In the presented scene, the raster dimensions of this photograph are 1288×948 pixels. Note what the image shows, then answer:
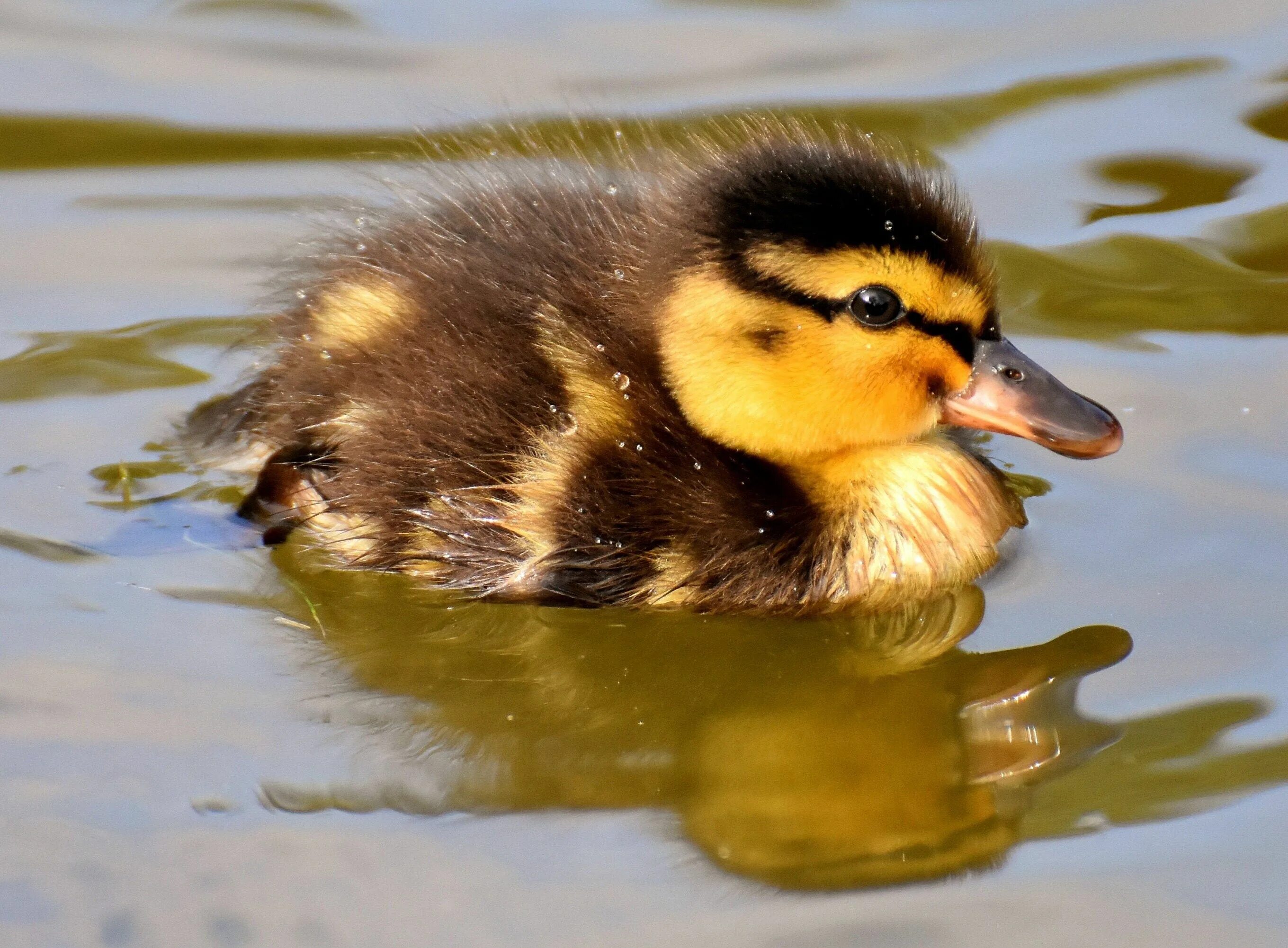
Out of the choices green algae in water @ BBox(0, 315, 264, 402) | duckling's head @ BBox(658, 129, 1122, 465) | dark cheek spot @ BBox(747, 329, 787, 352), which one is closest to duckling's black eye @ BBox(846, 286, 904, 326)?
duckling's head @ BBox(658, 129, 1122, 465)

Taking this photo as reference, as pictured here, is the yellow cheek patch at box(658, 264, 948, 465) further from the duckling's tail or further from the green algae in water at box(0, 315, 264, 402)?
the green algae in water at box(0, 315, 264, 402)

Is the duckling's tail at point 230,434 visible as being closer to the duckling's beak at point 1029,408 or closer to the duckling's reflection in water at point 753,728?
the duckling's reflection in water at point 753,728

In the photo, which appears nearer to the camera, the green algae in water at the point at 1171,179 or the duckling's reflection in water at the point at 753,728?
the duckling's reflection in water at the point at 753,728

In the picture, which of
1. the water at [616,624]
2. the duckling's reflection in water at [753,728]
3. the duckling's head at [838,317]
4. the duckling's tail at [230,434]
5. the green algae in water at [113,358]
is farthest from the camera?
the green algae in water at [113,358]

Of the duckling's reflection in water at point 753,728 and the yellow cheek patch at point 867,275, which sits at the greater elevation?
the yellow cheek patch at point 867,275

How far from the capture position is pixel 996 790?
2447 mm

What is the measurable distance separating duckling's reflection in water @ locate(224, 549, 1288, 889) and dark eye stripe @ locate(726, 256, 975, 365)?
15.2 inches

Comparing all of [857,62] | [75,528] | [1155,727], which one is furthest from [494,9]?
[1155,727]

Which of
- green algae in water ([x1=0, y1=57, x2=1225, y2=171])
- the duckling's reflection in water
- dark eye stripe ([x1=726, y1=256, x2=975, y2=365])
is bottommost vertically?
the duckling's reflection in water

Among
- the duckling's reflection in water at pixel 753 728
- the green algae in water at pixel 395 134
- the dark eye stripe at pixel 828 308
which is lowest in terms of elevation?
the duckling's reflection in water at pixel 753 728

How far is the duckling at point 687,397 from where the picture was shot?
281 centimetres

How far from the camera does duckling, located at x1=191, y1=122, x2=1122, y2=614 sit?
9.23 ft

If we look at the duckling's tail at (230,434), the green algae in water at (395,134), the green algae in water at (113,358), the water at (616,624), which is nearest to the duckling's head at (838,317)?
Answer: the water at (616,624)

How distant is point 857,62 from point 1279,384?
155 cm
